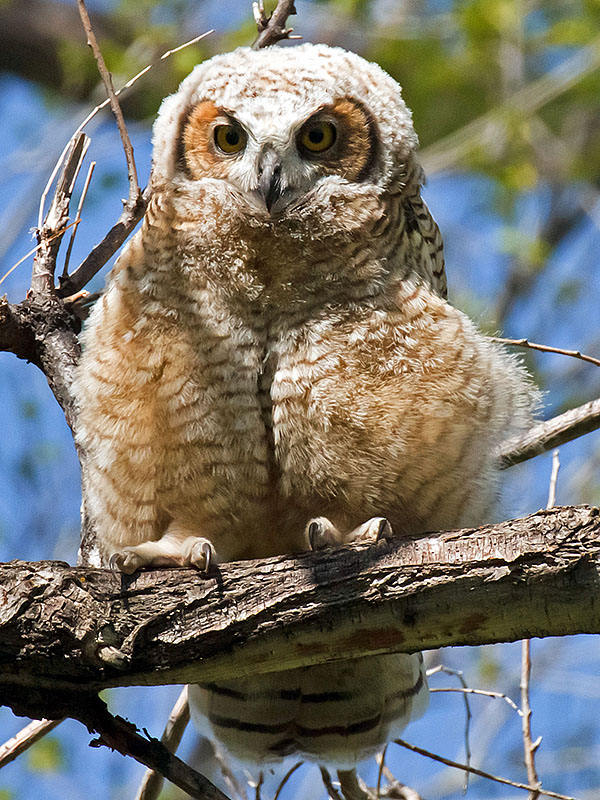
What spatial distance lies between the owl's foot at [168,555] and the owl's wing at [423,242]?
3.84 feet

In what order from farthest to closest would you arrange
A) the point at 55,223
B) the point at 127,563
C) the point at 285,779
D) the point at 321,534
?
the point at 55,223 < the point at 285,779 < the point at 321,534 < the point at 127,563

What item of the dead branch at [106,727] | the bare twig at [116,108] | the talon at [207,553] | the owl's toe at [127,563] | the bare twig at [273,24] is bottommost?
the dead branch at [106,727]

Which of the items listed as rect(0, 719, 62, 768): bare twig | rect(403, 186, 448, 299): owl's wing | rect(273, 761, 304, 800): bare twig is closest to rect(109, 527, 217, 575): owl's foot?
rect(0, 719, 62, 768): bare twig

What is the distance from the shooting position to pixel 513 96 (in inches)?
287

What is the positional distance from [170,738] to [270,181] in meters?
1.87

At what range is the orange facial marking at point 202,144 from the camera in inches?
128

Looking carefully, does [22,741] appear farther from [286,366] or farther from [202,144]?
[202,144]

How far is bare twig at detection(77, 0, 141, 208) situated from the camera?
3139 millimetres

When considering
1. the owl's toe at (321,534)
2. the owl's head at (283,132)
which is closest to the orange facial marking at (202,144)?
the owl's head at (283,132)

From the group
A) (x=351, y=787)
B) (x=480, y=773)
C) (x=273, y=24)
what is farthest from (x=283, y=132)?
(x=351, y=787)

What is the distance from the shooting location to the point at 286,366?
3.02 m

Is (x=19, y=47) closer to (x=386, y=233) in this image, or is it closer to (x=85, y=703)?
(x=386, y=233)

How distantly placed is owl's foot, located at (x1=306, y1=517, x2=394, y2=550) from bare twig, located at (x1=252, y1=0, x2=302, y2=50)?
185 cm

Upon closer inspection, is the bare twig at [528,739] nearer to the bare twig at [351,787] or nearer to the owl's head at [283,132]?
the bare twig at [351,787]
